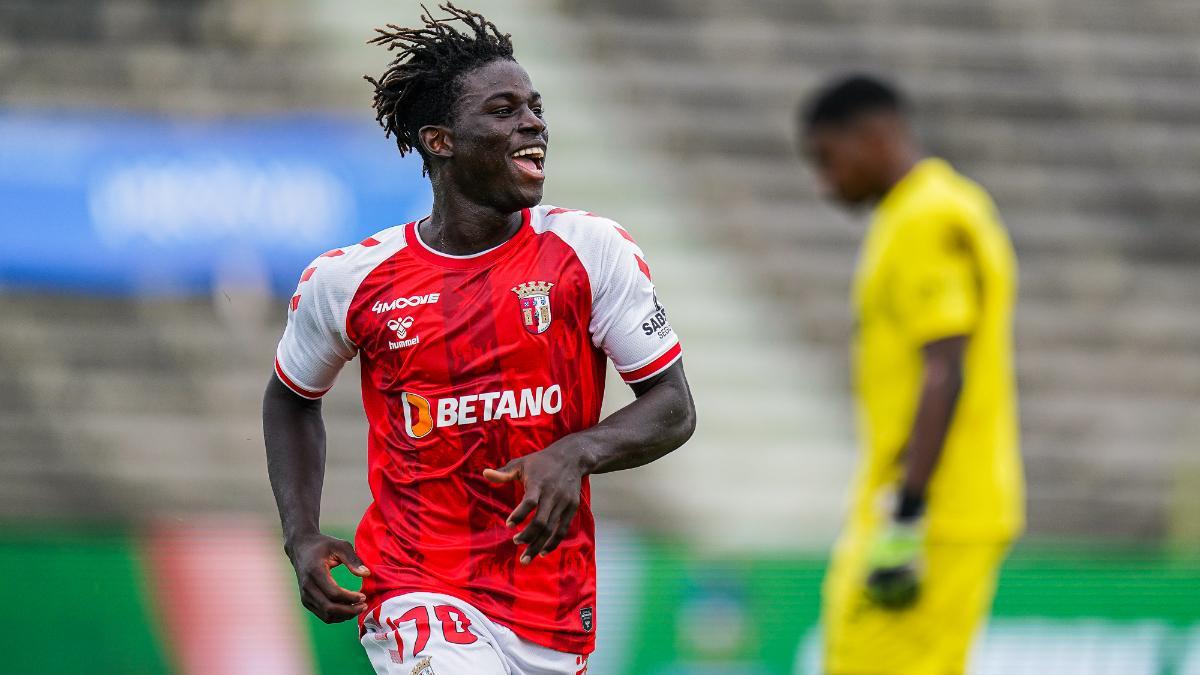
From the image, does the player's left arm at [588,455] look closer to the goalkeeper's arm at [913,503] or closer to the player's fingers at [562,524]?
the player's fingers at [562,524]

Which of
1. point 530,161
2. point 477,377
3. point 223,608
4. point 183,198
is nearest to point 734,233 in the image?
point 183,198

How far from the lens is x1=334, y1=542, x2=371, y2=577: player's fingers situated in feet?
10.6

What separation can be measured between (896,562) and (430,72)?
179 centimetres

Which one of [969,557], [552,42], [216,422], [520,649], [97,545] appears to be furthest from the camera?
[552,42]

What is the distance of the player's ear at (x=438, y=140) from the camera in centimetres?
339

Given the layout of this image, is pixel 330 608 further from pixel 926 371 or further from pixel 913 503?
pixel 926 371

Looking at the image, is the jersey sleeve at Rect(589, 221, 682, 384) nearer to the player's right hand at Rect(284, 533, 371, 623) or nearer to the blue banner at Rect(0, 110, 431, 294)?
the player's right hand at Rect(284, 533, 371, 623)

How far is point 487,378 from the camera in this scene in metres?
3.21

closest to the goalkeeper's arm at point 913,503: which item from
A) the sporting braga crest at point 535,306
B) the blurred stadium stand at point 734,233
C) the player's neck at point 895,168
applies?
the player's neck at point 895,168

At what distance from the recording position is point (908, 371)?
4301mm

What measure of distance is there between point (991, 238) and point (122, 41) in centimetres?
679

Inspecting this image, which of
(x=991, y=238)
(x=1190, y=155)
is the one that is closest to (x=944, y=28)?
(x=1190, y=155)

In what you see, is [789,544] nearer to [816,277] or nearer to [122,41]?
[816,277]

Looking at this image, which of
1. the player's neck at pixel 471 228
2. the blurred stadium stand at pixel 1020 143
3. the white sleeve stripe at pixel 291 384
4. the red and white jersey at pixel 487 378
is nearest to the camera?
the red and white jersey at pixel 487 378
